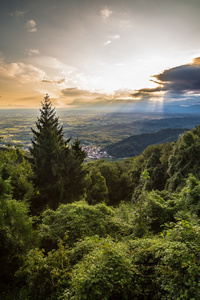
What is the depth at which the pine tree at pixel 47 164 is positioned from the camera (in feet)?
66.7

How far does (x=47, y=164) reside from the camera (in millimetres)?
21281

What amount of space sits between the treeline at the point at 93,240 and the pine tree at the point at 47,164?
0.13m

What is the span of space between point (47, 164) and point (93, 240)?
15.5m

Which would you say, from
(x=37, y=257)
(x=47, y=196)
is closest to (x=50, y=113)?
(x=47, y=196)

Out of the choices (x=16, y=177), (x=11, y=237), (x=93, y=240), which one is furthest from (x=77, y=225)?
(x=16, y=177)

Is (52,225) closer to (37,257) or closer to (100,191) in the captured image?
(37,257)

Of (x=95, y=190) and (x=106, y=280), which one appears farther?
(x=95, y=190)

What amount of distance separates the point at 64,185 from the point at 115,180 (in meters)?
16.8

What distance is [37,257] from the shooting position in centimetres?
694

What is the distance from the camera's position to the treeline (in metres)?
4.61

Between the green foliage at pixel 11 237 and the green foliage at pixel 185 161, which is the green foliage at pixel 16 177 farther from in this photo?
the green foliage at pixel 185 161

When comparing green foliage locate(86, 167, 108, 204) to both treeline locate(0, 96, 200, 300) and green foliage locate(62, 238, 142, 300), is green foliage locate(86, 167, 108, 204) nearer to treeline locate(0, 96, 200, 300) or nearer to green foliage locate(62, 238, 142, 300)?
treeline locate(0, 96, 200, 300)

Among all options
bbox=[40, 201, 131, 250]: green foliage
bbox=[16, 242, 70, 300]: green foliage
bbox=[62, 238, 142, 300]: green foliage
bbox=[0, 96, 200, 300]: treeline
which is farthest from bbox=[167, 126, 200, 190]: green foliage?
bbox=[16, 242, 70, 300]: green foliage

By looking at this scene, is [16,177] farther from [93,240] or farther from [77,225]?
[93,240]
